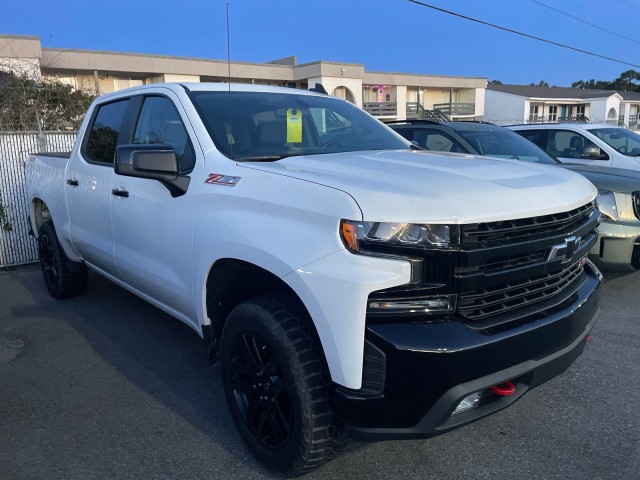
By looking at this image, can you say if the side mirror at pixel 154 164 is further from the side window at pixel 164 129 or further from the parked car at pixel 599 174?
the parked car at pixel 599 174

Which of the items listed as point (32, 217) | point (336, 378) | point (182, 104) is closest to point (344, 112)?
point (182, 104)

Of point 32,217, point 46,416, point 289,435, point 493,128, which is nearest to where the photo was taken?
point 289,435

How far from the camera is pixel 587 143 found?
28.4 ft

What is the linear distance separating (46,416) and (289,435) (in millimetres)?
1783

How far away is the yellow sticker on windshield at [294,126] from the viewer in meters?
3.45

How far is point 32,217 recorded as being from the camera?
590 centimetres

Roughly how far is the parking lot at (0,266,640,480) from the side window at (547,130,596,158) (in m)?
4.60

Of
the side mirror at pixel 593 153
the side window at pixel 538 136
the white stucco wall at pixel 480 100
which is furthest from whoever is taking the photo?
the white stucco wall at pixel 480 100

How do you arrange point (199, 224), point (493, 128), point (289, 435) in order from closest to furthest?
1. point (289, 435)
2. point (199, 224)
3. point (493, 128)

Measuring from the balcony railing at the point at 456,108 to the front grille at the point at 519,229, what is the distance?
1778 inches

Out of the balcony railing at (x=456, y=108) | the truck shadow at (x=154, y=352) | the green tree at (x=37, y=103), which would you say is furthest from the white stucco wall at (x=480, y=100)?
the truck shadow at (x=154, y=352)

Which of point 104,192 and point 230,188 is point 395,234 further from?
point 104,192

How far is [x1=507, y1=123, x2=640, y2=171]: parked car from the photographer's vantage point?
8.26 m

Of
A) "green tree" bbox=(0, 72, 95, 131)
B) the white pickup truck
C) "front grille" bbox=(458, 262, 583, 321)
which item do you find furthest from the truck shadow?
"green tree" bbox=(0, 72, 95, 131)
